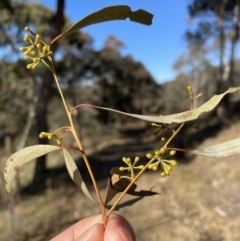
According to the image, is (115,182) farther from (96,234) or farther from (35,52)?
(35,52)

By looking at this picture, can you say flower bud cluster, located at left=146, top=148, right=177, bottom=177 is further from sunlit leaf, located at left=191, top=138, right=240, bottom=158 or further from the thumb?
the thumb

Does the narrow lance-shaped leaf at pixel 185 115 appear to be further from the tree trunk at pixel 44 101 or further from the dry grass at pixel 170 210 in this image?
the tree trunk at pixel 44 101

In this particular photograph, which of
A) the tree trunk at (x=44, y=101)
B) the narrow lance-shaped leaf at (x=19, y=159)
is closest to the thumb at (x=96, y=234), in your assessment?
the narrow lance-shaped leaf at (x=19, y=159)

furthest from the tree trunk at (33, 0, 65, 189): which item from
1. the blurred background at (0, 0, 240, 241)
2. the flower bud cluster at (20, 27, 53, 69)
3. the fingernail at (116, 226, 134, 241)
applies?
the flower bud cluster at (20, 27, 53, 69)

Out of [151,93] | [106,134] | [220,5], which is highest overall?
[220,5]

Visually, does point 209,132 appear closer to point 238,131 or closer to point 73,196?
point 238,131

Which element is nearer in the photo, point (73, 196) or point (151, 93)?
point (73, 196)

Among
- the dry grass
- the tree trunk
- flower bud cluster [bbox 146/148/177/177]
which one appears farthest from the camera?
the tree trunk

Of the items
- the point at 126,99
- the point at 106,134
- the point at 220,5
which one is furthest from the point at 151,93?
the point at 220,5
